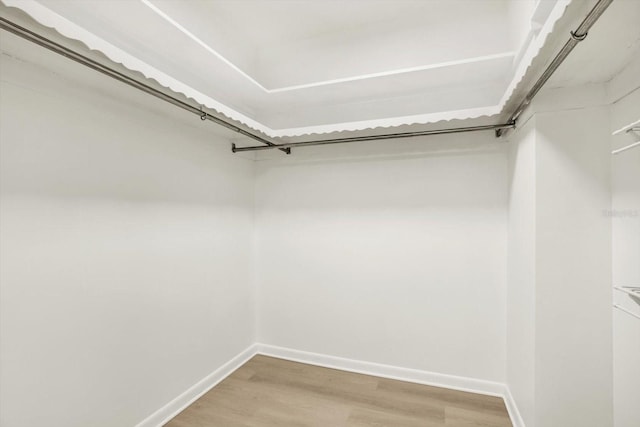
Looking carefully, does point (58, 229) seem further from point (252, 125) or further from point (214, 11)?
point (214, 11)

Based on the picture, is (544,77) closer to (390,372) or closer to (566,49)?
(566,49)

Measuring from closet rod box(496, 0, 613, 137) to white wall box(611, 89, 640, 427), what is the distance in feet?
1.34

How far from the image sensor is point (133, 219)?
6.38 ft

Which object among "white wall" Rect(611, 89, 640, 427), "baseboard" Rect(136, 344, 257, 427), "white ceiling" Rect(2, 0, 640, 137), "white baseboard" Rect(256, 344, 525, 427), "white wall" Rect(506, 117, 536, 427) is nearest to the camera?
"white wall" Rect(611, 89, 640, 427)

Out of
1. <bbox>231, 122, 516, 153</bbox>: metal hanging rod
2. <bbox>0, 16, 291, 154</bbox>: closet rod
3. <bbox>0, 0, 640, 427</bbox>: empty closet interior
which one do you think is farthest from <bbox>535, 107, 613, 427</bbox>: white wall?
<bbox>0, 16, 291, 154</bbox>: closet rod

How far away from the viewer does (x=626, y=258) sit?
1.47 m

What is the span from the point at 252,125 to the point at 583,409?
2.79 m

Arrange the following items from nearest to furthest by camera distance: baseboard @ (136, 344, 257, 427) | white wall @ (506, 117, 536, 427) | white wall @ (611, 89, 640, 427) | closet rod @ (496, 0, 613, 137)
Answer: closet rod @ (496, 0, 613, 137) < white wall @ (611, 89, 640, 427) < white wall @ (506, 117, 536, 427) < baseboard @ (136, 344, 257, 427)

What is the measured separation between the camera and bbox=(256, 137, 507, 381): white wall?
2.46 metres

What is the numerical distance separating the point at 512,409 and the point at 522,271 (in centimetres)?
108

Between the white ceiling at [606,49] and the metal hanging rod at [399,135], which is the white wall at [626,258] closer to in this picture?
the white ceiling at [606,49]

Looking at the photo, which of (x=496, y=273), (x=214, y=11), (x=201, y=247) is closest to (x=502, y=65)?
(x=496, y=273)

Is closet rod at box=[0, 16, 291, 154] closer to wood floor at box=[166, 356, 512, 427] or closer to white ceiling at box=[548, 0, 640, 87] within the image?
white ceiling at box=[548, 0, 640, 87]

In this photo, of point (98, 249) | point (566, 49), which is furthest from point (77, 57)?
point (566, 49)
